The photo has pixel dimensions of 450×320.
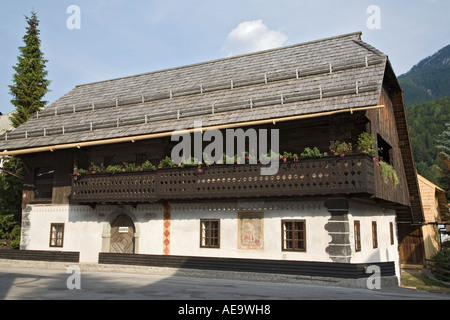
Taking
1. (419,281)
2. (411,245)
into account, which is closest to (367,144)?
(419,281)

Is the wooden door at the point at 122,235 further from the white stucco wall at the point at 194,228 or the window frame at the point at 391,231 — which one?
the window frame at the point at 391,231

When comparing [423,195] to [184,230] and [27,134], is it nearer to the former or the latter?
[184,230]

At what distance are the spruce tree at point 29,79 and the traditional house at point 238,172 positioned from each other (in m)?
5.40

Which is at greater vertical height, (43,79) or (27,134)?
(43,79)

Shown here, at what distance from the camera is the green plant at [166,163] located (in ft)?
66.2

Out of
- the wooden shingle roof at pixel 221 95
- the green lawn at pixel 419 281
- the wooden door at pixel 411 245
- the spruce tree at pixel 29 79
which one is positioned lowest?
the green lawn at pixel 419 281

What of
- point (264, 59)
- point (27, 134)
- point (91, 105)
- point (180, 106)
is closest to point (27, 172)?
point (27, 134)

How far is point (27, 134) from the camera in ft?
84.6

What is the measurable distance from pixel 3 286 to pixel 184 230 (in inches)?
330

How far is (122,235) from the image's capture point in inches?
880

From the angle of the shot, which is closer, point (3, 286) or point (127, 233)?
point (3, 286)

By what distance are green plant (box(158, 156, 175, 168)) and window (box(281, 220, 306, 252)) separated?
5.80 metres

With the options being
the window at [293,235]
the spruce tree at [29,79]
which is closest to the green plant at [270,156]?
the window at [293,235]

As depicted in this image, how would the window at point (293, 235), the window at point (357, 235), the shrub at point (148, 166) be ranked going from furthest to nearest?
the shrub at point (148, 166) < the window at point (357, 235) < the window at point (293, 235)
